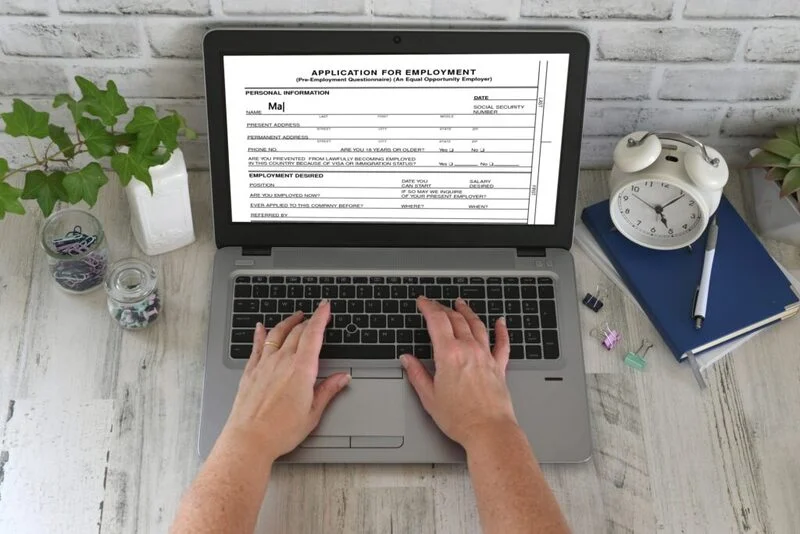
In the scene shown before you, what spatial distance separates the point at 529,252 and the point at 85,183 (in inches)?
23.9

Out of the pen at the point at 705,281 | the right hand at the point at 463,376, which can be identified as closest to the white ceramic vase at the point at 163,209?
the right hand at the point at 463,376

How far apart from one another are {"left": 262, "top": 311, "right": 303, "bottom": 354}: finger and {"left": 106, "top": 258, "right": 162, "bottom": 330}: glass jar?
0.17 metres

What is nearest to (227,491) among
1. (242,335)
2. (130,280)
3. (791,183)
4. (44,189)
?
(242,335)

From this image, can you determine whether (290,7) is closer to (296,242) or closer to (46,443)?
(296,242)

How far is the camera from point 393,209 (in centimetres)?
128

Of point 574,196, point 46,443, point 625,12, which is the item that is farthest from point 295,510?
point 625,12

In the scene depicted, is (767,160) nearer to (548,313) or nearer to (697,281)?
(697,281)

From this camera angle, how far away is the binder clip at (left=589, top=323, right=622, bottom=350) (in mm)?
1258

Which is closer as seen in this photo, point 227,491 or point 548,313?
point 227,491

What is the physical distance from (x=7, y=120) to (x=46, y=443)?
412 mm

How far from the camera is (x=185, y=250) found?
134 cm

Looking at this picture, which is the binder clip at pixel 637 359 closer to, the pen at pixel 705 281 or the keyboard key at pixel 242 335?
the pen at pixel 705 281

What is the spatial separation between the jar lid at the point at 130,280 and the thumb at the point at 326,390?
0.88 feet

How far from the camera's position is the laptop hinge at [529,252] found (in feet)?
4.27
